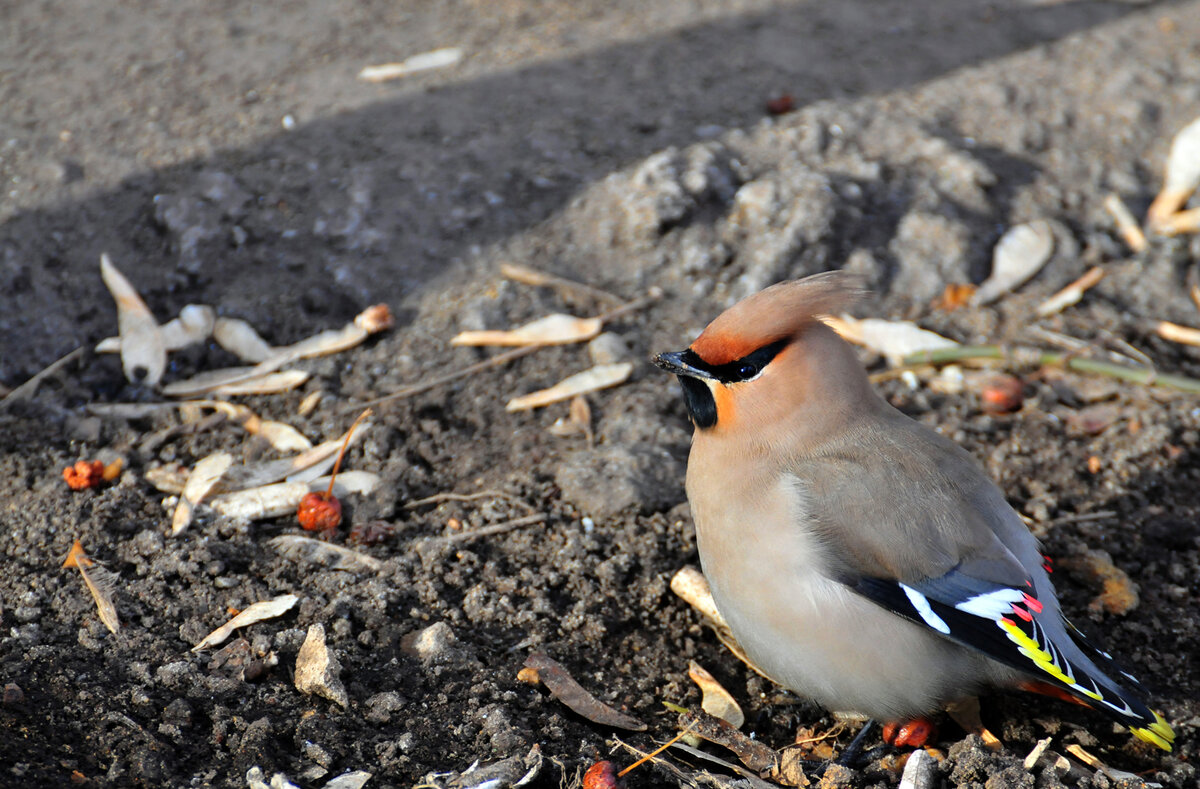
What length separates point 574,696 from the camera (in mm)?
2965

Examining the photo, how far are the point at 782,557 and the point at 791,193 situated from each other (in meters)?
2.20

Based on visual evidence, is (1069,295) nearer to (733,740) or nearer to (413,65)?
(733,740)

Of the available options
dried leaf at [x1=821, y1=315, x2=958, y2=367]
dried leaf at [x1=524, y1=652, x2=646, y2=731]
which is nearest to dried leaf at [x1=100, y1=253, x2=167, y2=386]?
dried leaf at [x1=524, y1=652, x2=646, y2=731]

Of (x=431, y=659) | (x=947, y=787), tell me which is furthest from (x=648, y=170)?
(x=947, y=787)

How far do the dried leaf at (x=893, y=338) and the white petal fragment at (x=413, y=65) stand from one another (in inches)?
94.8

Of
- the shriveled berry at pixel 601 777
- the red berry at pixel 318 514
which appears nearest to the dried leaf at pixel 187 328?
the red berry at pixel 318 514

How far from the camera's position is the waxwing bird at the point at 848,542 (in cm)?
275

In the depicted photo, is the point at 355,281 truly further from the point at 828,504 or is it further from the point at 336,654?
the point at 828,504

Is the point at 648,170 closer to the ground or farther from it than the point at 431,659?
farther from it

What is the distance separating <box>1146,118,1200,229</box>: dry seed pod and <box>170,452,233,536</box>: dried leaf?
410 cm

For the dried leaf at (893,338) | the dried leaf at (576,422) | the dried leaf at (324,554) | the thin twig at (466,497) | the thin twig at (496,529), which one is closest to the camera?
the dried leaf at (324,554)

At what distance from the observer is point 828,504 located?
288 cm

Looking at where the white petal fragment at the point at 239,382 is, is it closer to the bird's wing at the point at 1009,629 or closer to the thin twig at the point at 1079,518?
the bird's wing at the point at 1009,629

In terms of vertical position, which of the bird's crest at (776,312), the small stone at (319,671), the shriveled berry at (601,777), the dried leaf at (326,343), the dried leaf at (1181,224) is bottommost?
the shriveled berry at (601,777)
